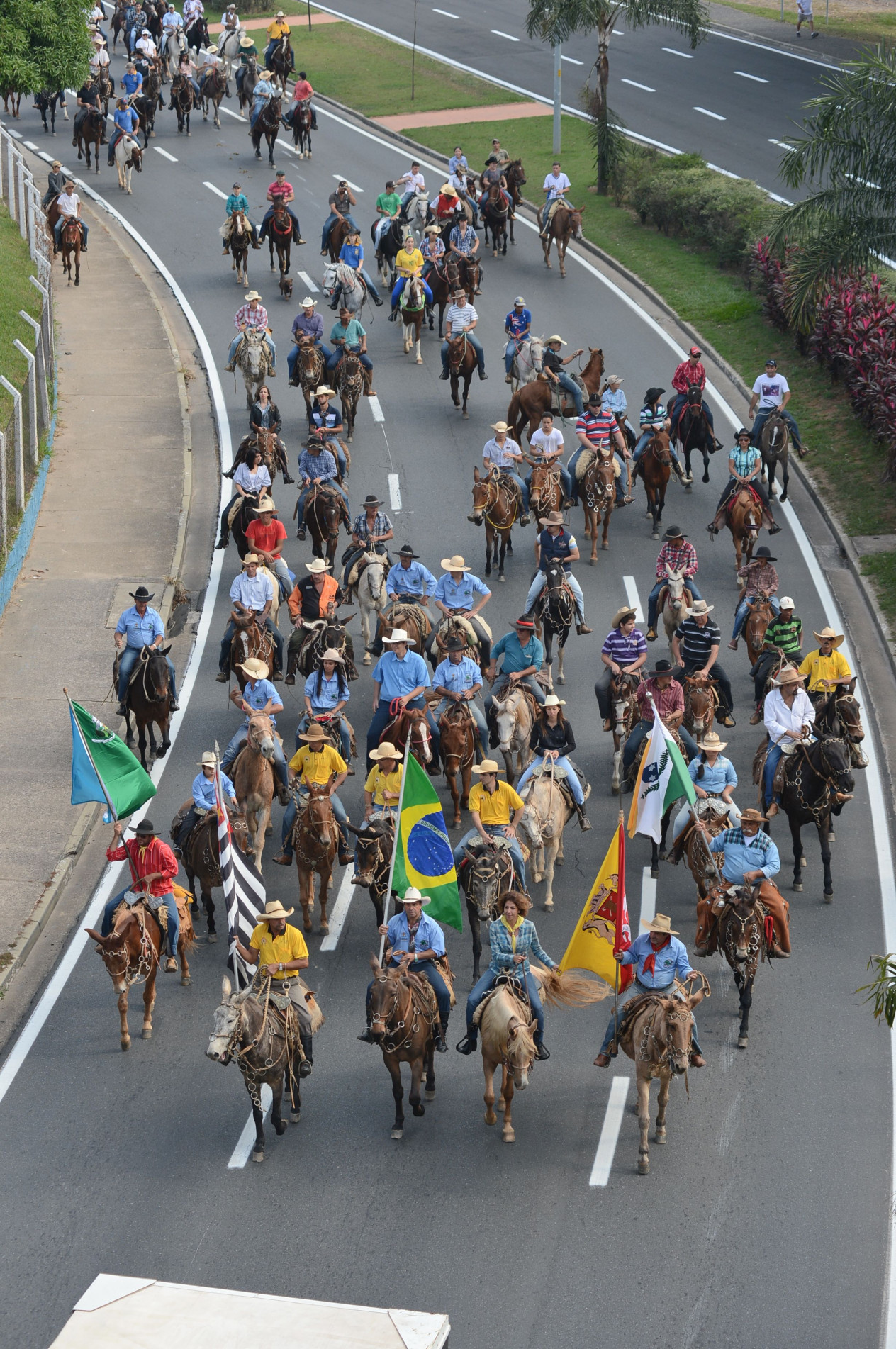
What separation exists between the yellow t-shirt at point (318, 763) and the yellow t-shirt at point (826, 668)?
6.01m

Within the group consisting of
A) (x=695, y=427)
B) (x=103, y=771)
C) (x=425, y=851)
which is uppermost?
(x=695, y=427)

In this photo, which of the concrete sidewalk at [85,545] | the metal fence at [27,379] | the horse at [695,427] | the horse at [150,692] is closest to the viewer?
the concrete sidewalk at [85,545]

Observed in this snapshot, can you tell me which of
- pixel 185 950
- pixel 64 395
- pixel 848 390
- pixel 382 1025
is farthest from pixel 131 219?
pixel 382 1025

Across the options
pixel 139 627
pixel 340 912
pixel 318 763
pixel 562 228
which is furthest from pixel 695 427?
pixel 340 912

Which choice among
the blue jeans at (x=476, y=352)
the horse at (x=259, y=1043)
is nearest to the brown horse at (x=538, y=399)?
the blue jeans at (x=476, y=352)

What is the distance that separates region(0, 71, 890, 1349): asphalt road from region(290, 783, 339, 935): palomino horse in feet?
2.54

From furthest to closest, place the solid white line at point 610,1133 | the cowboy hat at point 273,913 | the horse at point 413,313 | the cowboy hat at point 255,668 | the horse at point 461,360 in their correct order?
the horse at point 413,313
the horse at point 461,360
the cowboy hat at point 255,668
the cowboy hat at point 273,913
the solid white line at point 610,1133

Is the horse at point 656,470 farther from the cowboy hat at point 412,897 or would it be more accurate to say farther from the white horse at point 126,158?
the white horse at point 126,158

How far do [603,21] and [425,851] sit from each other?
33962 mm

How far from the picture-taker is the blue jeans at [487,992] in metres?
15.7

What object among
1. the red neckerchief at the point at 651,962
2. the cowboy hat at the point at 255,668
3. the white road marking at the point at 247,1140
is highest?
the cowboy hat at the point at 255,668

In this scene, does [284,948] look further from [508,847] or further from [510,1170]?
[508,847]

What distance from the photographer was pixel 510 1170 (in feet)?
50.7

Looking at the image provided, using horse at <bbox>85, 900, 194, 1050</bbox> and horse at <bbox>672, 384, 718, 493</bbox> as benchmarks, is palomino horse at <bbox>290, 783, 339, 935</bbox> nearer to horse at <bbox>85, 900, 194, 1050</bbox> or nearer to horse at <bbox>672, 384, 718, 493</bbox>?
horse at <bbox>85, 900, 194, 1050</bbox>
